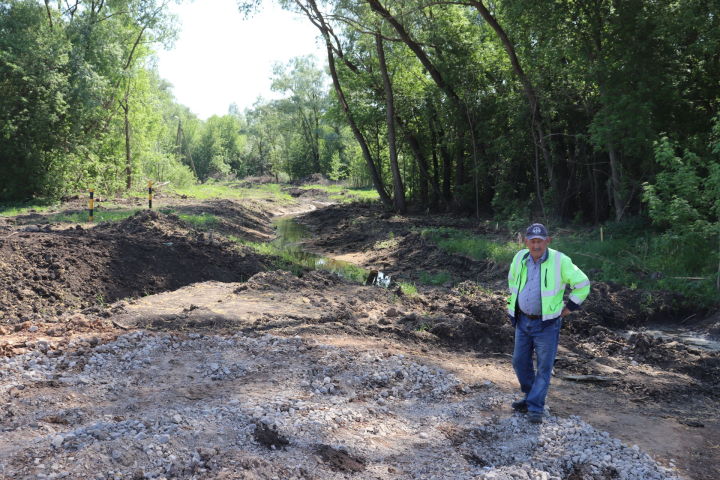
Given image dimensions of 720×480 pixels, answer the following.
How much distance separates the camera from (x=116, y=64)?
2797cm

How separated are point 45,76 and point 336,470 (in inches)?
940

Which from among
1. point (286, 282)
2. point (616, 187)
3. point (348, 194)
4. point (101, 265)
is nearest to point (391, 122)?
point (616, 187)

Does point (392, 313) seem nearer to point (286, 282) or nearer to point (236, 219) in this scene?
point (286, 282)

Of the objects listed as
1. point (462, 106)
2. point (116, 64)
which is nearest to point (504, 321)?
point (462, 106)

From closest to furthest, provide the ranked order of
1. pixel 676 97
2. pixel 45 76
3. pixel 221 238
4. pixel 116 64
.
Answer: pixel 676 97, pixel 221 238, pixel 45 76, pixel 116 64

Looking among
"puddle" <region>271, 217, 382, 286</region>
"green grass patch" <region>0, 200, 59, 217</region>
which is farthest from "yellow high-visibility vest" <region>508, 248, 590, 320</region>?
"green grass patch" <region>0, 200, 59, 217</region>

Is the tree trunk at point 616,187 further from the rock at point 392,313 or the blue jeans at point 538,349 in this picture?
the blue jeans at point 538,349

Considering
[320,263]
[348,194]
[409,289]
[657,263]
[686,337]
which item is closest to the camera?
[686,337]

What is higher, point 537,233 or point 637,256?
point 537,233

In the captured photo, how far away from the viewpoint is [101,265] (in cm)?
1164

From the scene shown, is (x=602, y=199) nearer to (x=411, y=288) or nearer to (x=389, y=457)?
(x=411, y=288)

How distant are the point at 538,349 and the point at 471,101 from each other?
20.0 m

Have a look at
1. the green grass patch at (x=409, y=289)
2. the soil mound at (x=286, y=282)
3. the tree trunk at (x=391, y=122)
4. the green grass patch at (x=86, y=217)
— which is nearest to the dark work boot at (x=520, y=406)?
the soil mound at (x=286, y=282)

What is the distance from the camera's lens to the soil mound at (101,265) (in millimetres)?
9906
